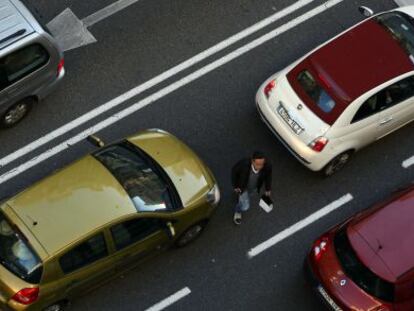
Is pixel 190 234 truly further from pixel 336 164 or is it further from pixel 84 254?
pixel 336 164

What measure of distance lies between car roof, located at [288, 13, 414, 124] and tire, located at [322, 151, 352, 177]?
0.67 metres

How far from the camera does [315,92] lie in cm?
1203

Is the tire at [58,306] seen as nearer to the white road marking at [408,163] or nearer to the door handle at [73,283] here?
the door handle at [73,283]

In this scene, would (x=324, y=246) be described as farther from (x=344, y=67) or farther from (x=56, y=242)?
(x=56, y=242)

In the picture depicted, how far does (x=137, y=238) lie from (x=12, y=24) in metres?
4.02

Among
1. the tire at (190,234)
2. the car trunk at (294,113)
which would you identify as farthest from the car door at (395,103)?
the tire at (190,234)

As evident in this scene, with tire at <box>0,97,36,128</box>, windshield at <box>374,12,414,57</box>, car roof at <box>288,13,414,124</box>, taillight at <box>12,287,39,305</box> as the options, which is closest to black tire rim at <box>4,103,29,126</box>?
tire at <box>0,97,36,128</box>

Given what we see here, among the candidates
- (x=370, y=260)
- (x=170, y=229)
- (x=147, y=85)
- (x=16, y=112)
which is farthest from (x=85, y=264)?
(x=147, y=85)

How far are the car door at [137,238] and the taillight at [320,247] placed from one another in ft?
6.80

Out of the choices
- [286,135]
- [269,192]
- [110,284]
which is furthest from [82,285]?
[286,135]

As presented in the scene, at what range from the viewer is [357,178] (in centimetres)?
1247

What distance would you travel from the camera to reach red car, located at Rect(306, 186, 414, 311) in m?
10.4

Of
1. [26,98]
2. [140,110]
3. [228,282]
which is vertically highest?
[26,98]

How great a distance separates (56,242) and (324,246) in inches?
148
